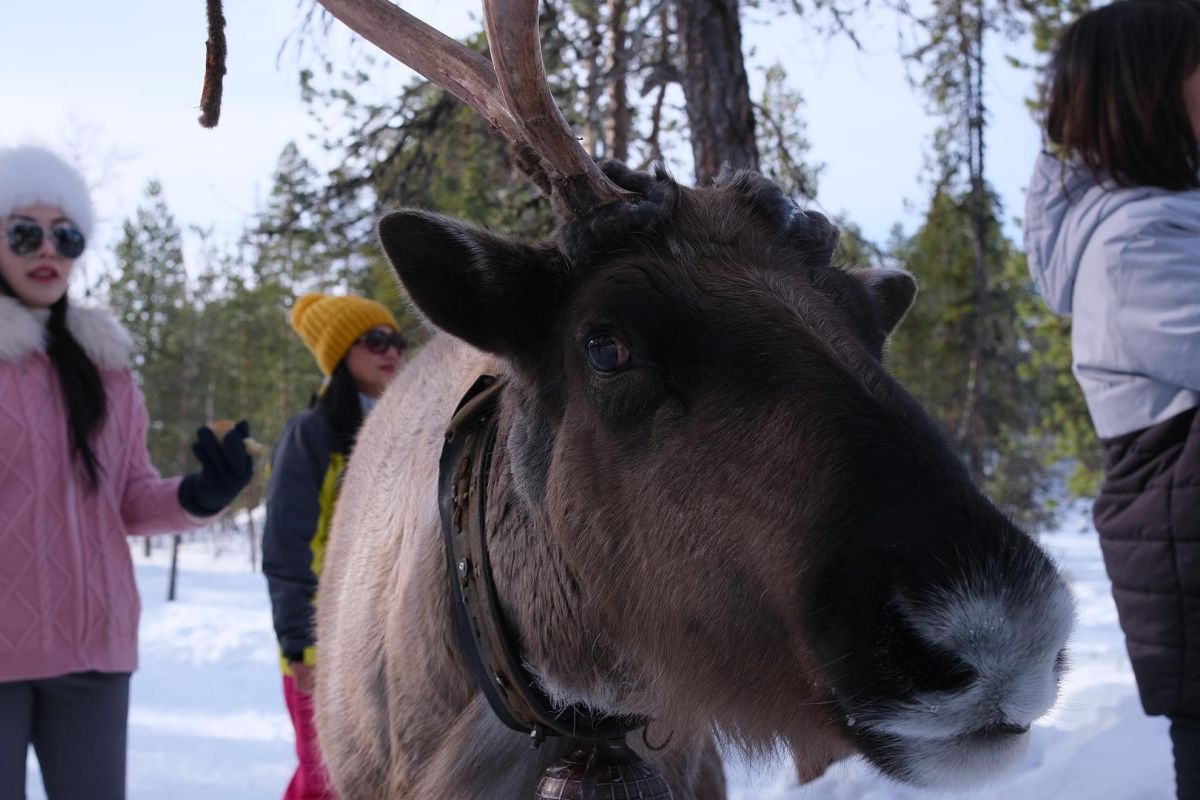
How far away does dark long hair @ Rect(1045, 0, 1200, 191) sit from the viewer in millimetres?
3117

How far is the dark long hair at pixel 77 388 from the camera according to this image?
387cm

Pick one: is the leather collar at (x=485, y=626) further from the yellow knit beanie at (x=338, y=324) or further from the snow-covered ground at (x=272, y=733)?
the yellow knit beanie at (x=338, y=324)

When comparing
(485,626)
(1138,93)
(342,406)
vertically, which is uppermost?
(1138,93)

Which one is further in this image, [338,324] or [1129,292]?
[338,324]

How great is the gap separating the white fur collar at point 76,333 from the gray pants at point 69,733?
1.24 meters

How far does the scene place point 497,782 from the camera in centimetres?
265

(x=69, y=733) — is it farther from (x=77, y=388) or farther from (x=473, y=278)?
(x=473, y=278)

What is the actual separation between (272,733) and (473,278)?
826 centimetres

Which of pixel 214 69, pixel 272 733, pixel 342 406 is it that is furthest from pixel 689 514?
pixel 272 733

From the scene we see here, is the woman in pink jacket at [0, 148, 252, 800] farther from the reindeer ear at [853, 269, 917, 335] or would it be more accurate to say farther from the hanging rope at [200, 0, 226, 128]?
the reindeer ear at [853, 269, 917, 335]

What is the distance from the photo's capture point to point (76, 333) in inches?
159

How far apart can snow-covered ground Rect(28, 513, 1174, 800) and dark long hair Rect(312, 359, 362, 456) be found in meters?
2.85

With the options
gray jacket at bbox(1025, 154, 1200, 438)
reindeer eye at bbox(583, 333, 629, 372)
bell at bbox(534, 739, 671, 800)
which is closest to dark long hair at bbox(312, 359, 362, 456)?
bell at bbox(534, 739, 671, 800)

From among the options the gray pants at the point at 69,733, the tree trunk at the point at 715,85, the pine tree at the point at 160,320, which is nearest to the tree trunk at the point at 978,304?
the tree trunk at the point at 715,85
